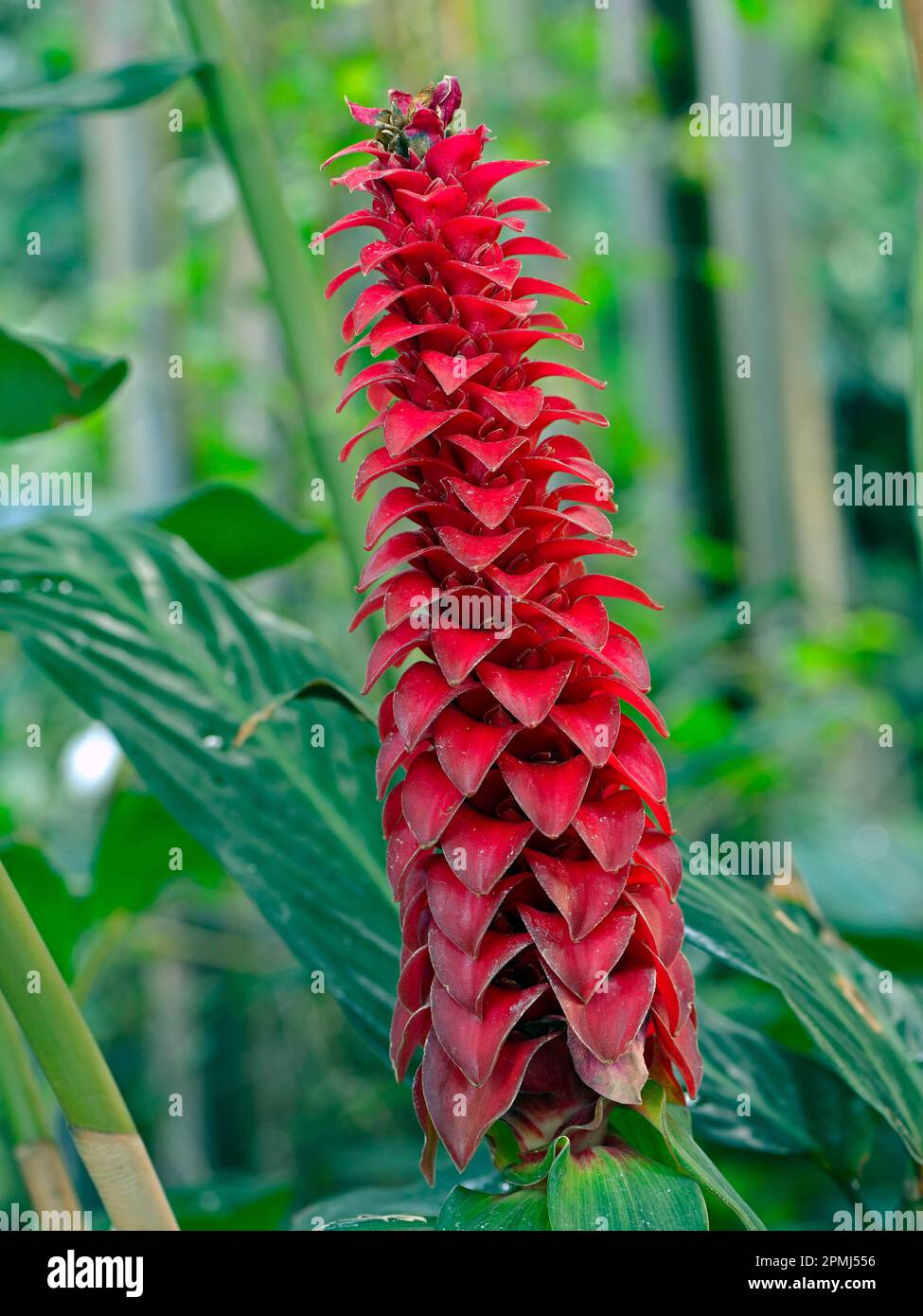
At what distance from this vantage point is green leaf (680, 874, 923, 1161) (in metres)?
0.45

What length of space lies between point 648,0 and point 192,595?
5.52ft

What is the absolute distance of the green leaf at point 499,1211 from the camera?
33cm

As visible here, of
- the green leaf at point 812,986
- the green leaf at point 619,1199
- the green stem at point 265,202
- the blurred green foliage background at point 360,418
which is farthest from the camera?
the blurred green foliage background at point 360,418

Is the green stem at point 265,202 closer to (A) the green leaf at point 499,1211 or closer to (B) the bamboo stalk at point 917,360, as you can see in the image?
(B) the bamboo stalk at point 917,360

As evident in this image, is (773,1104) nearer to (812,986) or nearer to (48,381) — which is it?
(812,986)

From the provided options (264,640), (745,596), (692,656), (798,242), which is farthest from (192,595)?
(798,242)

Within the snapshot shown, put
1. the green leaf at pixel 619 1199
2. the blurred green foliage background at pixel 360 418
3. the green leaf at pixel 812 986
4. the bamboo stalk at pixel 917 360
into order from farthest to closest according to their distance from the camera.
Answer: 1. the blurred green foliage background at pixel 360 418
2. the bamboo stalk at pixel 917 360
3. the green leaf at pixel 812 986
4. the green leaf at pixel 619 1199

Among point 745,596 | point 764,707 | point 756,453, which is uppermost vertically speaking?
point 756,453

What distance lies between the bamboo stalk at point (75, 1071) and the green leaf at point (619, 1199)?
0.46 ft
